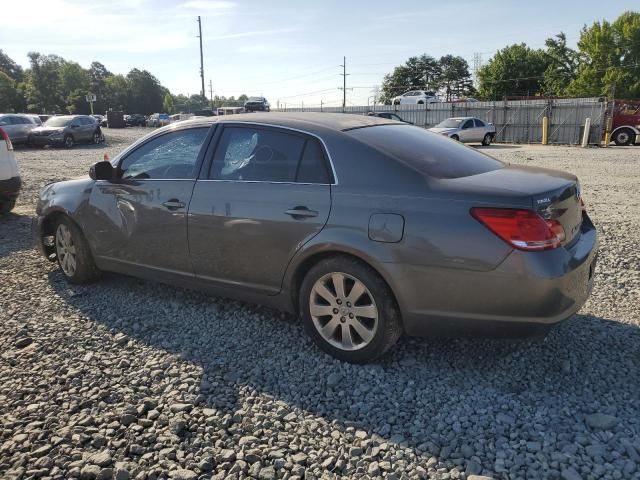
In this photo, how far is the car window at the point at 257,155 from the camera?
3580mm

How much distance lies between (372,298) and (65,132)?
2589 centimetres

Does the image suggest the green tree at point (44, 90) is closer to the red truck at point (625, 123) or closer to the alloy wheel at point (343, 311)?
the red truck at point (625, 123)

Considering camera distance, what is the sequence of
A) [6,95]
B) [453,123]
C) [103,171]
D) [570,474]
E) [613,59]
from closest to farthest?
[570,474] < [103,171] < [453,123] < [613,59] < [6,95]

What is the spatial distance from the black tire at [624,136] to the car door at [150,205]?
88.6 ft

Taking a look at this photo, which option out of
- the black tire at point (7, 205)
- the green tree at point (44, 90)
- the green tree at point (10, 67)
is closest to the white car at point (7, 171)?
the black tire at point (7, 205)

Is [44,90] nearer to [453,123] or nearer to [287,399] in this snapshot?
[453,123]

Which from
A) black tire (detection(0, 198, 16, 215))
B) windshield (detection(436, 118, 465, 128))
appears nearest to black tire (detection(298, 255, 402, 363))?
black tire (detection(0, 198, 16, 215))

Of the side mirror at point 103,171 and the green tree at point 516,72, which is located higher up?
the green tree at point 516,72

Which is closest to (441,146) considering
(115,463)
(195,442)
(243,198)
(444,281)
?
(444,281)

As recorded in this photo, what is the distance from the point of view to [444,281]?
2.94 meters

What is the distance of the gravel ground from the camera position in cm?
247

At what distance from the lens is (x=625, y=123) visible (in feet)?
83.0

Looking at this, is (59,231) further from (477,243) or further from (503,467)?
(503,467)

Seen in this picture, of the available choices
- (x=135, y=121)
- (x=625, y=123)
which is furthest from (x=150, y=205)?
(x=135, y=121)
